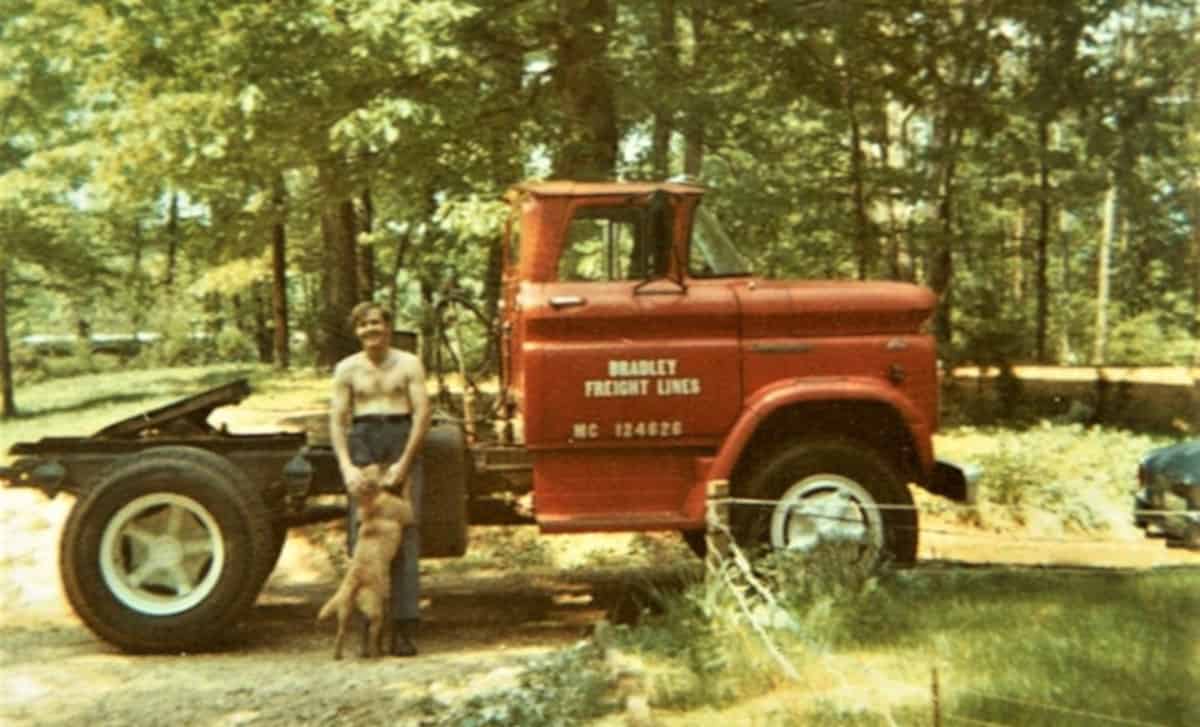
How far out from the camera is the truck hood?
7.30m

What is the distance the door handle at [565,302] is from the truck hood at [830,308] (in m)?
0.86

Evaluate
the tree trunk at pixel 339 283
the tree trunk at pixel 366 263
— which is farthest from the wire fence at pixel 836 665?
the tree trunk at pixel 366 263

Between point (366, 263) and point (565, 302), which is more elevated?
point (366, 263)

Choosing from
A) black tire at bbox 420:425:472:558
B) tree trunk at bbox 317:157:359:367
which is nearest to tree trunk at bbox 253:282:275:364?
tree trunk at bbox 317:157:359:367

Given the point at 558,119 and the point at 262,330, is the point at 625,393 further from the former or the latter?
the point at 262,330

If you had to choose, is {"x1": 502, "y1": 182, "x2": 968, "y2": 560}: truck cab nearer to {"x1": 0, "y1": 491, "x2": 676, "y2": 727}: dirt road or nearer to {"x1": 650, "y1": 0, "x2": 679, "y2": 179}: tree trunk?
{"x1": 0, "y1": 491, "x2": 676, "y2": 727}: dirt road

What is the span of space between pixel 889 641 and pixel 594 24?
7.29 metres

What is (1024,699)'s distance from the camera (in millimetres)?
5062

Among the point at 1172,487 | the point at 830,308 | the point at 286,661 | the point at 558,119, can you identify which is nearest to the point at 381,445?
the point at 286,661

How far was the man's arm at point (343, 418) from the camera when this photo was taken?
266 inches

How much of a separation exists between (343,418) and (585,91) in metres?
6.14

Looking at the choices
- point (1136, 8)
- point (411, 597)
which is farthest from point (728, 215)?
point (411, 597)

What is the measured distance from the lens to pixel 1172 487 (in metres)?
8.27

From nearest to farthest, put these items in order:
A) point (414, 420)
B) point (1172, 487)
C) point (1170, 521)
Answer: point (414, 420)
point (1170, 521)
point (1172, 487)
